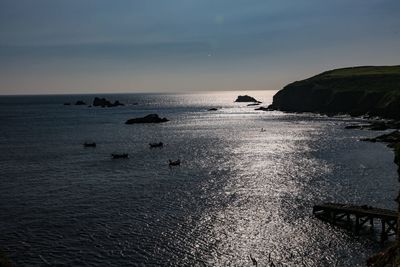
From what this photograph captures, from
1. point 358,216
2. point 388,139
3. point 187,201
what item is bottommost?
point 187,201

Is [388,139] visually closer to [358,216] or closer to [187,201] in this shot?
[358,216]

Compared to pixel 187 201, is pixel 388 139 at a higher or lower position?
higher

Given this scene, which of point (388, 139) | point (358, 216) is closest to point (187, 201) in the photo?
point (358, 216)

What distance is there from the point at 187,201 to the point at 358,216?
2295 centimetres

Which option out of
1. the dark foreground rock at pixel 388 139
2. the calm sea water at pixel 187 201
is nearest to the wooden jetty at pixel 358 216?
the calm sea water at pixel 187 201

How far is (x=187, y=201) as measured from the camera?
61.1m

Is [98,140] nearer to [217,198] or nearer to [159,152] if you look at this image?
[159,152]

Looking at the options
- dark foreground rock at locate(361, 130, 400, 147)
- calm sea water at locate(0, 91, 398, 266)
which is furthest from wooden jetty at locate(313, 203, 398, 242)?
dark foreground rock at locate(361, 130, 400, 147)

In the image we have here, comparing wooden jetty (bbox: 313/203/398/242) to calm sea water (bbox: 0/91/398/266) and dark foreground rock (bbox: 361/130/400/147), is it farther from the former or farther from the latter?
dark foreground rock (bbox: 361/130/400/147)

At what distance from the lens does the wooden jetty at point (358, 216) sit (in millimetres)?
49941

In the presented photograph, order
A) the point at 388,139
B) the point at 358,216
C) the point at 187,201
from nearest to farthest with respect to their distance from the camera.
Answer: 1. the point at 358,216
2. the point at 187,201
3. the point at 388,139

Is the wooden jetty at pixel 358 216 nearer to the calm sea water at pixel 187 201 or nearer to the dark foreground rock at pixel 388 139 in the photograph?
the calm sea water at pixel 187 201

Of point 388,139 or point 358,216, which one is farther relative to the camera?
point 388,139

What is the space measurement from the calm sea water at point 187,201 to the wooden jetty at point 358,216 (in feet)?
7.13
